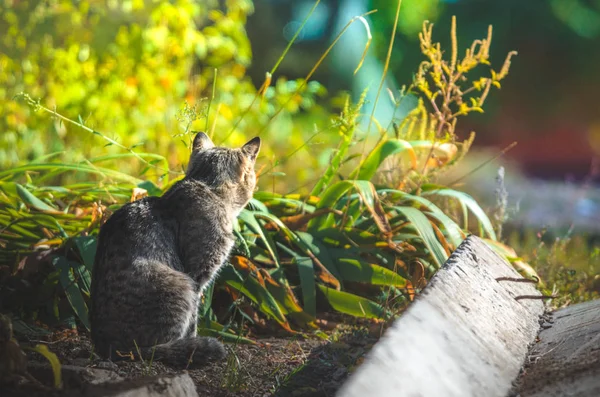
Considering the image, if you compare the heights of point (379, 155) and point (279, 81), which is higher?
point (279, 81)

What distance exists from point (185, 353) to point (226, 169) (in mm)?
844

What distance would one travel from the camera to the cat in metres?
2.62

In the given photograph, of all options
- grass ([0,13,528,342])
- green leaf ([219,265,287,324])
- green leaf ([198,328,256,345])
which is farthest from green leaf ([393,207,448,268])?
Answer: green leaf ([198,328,256,345])

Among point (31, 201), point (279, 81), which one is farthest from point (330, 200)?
point (279, 81)

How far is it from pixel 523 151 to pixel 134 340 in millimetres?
11707

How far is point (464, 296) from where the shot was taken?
235 cm

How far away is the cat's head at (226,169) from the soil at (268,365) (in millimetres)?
676

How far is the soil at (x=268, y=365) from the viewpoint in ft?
8.16

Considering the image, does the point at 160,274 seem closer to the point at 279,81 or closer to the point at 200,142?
the point at 200,142

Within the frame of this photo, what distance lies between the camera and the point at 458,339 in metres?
2.01

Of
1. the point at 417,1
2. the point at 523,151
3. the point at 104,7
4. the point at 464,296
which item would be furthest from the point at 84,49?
the point at 523,151

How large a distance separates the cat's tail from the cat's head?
0.71 m

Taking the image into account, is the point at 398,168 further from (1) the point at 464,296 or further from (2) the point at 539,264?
(1) the point at 464,296

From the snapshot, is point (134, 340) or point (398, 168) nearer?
point (134, 340)
